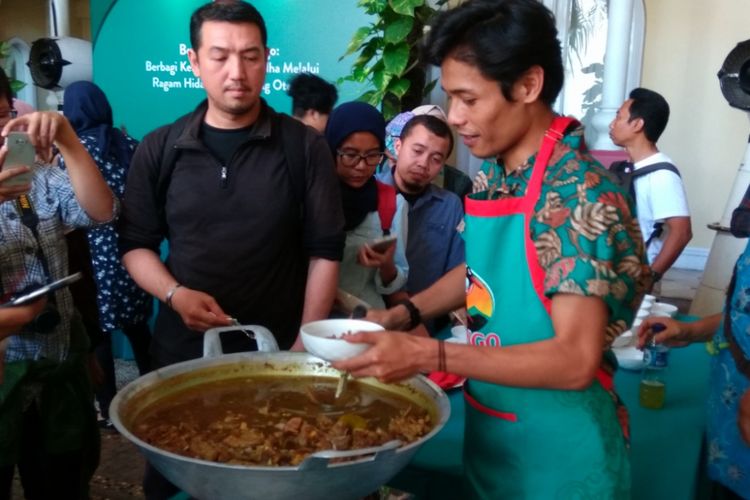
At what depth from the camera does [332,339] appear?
1148 mm

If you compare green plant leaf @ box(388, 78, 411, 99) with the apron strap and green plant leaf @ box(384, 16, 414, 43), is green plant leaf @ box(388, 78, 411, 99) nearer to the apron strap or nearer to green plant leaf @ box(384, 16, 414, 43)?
green plant leaf @ box(384, 16, 414, 43)

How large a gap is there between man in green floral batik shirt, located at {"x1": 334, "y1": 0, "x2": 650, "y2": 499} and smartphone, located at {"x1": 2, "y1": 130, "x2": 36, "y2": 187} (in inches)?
38.0

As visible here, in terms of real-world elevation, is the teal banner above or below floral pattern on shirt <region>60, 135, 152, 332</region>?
above

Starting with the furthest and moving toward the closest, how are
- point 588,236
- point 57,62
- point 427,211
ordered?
point 57,62
point 427,211
point 588,236

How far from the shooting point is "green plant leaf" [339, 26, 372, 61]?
399 cm

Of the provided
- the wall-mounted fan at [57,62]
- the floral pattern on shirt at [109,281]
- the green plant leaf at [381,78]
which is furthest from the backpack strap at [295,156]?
the wall-mounted fan at [57,62]

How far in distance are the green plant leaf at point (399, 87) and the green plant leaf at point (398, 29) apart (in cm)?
24

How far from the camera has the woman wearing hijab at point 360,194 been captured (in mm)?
2361

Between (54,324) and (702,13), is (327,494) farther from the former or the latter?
(702,13)

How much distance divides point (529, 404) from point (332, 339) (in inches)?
16.0

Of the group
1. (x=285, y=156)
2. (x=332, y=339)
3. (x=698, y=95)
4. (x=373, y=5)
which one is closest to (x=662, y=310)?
(x=285, y=156)

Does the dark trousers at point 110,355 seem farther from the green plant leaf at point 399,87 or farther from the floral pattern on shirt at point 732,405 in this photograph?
the floral pattern on shirt at point 732,405

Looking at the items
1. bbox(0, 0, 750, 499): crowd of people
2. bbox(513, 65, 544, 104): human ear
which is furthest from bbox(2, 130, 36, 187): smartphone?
bbox(513, 65, 544, 104): human ear

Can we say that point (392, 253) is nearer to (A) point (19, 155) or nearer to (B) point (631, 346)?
(B) point (631, 346)
